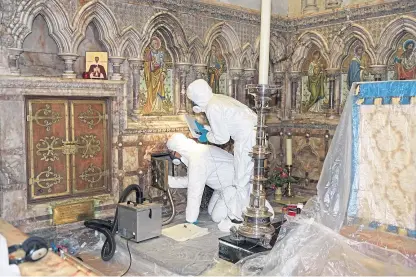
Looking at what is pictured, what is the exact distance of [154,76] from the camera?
5387 millimetres

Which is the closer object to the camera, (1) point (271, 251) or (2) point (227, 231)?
(1) point (271, 251)

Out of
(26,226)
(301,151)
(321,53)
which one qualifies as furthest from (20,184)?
(321,53)

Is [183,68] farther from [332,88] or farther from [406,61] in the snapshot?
[406,61]

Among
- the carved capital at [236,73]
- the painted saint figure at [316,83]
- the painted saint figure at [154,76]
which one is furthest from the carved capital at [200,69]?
the painted saint figure at [316,83]

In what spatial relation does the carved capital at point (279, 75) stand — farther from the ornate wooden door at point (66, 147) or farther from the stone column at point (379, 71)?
the ornate wooden door at point (66, 147)

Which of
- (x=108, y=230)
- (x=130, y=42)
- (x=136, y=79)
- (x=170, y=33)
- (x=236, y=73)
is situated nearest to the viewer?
(x=108, y=230)

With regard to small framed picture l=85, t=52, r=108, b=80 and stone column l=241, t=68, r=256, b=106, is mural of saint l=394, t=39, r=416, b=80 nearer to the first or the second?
stone column l=241, t=68, r=256, b=106

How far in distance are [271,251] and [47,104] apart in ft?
8.99

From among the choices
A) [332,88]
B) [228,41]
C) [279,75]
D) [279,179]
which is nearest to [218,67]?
[228,41]

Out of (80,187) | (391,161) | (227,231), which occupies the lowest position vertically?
(227,231)

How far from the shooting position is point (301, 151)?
6551 millimetres

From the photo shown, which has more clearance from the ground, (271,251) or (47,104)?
(47,104)

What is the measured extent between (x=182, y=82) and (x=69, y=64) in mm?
1523

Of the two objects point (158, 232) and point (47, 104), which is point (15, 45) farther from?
point (158, 232)
